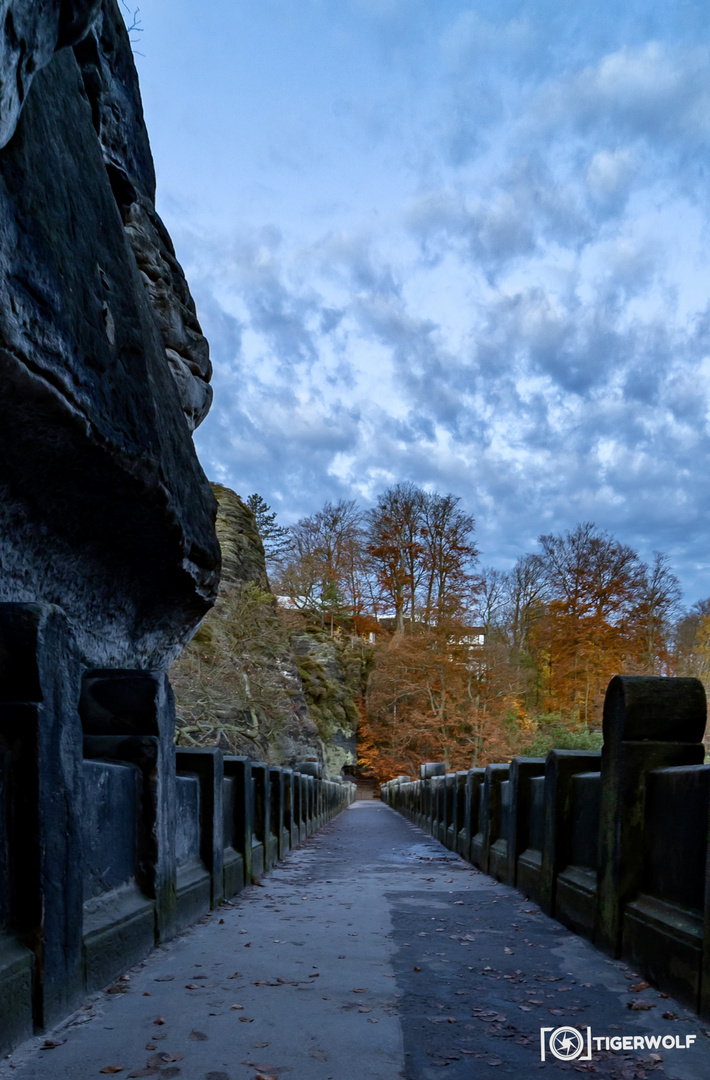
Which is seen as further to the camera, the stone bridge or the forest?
the forest

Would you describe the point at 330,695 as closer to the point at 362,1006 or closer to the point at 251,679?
the point at 251,679

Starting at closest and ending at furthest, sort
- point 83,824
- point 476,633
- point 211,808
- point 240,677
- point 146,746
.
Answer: point 83,824 < point 146,746 < point 211,808 < point 240,677 < point 476,633

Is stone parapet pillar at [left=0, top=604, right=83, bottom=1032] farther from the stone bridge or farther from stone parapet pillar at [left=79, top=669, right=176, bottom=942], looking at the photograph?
stone parapet pillar at [left=79, top=669, right=176, bottom=942]

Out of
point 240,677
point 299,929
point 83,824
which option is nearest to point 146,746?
point 83,824

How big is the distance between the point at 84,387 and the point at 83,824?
234cm

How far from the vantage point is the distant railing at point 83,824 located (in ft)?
9.41

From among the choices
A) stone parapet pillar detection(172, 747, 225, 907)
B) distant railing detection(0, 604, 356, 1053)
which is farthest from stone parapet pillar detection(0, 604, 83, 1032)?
stone parapet pillar detection(172, 747, 225, 907)

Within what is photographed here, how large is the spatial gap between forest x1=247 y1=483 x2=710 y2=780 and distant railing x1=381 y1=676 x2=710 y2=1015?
18093mm

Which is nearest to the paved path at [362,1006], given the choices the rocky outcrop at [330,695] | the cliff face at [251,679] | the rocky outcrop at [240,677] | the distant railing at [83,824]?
the distant railing at [83,824]

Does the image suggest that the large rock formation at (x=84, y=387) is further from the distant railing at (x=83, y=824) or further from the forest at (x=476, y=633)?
the forest at (x=476, y=633)

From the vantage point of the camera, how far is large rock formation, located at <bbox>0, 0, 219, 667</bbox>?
11.6 feet

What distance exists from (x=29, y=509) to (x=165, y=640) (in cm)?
358

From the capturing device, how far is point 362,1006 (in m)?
3.28

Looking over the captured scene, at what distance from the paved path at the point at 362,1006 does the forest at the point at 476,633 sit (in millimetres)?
18924
